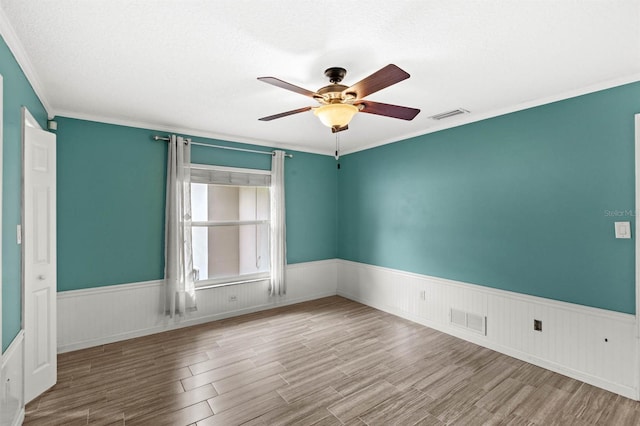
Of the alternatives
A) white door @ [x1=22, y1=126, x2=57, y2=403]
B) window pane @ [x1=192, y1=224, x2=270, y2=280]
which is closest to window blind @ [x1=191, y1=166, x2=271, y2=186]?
window pane @ [x1=192, y1=224, x2=270, y2=280]

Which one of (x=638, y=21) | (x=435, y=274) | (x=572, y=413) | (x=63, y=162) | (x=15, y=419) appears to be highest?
(x=638, y=21)

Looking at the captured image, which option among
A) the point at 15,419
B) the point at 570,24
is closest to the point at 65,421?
the point at 15,419

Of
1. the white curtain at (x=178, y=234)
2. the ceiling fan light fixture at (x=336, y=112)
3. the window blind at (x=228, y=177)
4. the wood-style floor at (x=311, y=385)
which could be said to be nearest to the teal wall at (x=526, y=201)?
the wood-style floor at (x=311, y=385)

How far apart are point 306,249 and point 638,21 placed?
4.36m

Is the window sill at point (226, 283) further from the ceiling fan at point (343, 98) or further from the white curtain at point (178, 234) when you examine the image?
the ceiling fan at point (343, 98)

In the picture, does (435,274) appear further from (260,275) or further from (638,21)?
(638,21)

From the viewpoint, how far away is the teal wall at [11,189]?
187 centimetres

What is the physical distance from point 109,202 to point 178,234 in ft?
2.72

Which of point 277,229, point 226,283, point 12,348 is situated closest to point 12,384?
point 12,348

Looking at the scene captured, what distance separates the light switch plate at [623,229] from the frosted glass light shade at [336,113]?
239 centimetres

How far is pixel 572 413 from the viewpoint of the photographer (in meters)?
2.29

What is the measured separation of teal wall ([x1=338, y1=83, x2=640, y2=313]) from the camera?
2576 millimetres

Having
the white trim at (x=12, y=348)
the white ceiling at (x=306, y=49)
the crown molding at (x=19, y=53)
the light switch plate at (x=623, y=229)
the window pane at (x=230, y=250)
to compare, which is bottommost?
the white trim at (x=12, y=348)

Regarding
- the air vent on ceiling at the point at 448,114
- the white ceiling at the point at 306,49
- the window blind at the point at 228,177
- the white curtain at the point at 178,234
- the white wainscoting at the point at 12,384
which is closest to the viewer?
the white ceiling at the point at 306,49
